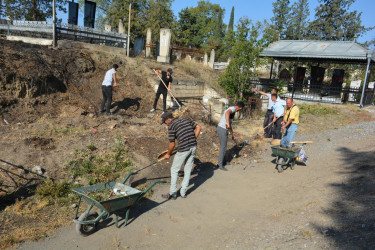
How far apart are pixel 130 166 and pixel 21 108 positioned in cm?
435

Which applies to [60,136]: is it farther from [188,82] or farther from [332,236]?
[188,82]

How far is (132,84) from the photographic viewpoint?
1280 cm

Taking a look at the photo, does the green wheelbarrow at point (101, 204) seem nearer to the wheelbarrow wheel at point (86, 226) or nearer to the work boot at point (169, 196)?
the wheelbarrow wheel at point (86, 226)

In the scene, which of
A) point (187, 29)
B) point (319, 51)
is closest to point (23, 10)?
point (187, 29)

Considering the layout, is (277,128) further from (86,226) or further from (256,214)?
(86,226)

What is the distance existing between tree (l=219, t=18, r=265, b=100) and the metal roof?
14.0 ft

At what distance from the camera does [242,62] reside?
47.1 feet

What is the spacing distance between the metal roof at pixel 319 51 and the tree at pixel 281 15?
16.8 metres

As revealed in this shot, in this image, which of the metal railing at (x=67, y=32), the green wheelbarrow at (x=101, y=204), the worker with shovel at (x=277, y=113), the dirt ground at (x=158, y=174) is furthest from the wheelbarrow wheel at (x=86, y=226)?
the metal railing at (x=67, y=32)

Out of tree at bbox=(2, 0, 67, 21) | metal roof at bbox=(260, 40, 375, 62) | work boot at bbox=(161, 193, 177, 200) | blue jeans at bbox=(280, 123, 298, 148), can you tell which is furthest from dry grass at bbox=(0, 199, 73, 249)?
tree at bbox=(2, 0, 67, 21)

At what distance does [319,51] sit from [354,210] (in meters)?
15.0

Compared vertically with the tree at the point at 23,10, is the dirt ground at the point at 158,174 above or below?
below

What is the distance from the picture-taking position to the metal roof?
1675 centimetres

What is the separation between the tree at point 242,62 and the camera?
14124 millimetres
